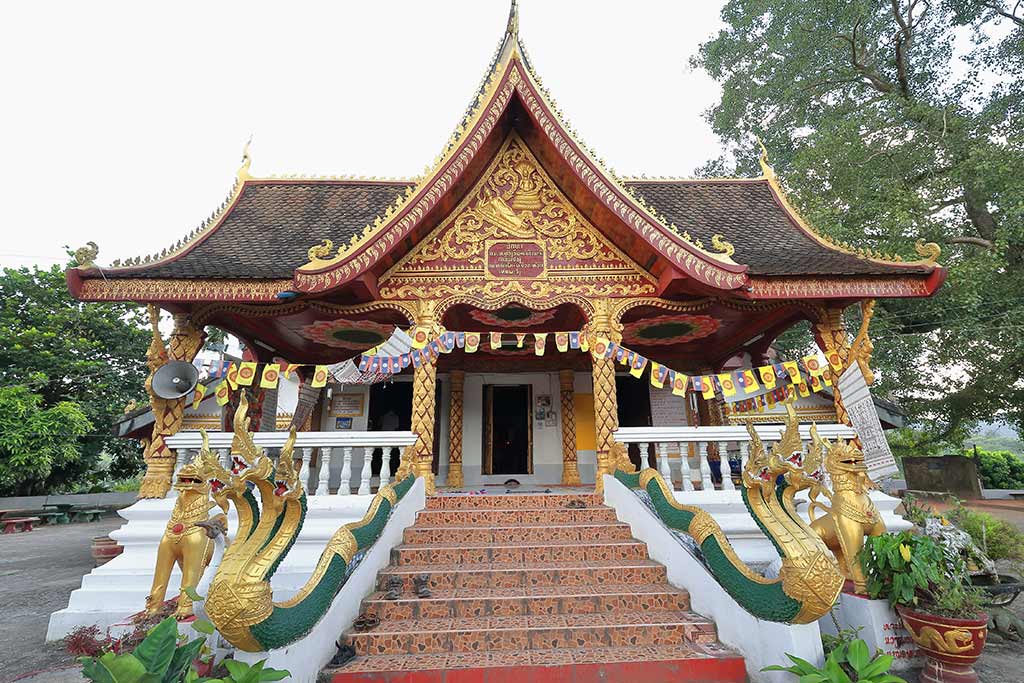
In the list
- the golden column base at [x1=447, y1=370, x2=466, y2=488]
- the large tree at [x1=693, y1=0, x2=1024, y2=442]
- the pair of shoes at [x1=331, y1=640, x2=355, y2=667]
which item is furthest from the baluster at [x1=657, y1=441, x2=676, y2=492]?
the large tree at [x1=693, y1=0, x2=1024, y2=442]

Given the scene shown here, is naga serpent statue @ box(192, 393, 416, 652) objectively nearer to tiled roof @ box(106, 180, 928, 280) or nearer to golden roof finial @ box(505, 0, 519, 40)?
tiled roof @ box(106, 180, 928, 280)

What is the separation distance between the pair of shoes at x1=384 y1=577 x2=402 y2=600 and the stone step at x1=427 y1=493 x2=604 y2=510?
1380 mm

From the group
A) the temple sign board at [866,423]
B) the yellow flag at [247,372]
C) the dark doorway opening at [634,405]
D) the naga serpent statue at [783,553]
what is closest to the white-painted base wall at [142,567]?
the yellow flag at [247,372]

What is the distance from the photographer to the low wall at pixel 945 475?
16438 mm

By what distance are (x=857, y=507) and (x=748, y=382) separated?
2822mm

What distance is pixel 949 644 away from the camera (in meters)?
3.15

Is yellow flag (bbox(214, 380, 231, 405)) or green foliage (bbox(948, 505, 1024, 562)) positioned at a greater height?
yellow flag (bbox(214, 380, 231, 405))

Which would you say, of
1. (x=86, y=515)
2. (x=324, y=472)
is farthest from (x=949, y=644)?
(x=86, y=515)

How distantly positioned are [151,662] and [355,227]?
274 inches

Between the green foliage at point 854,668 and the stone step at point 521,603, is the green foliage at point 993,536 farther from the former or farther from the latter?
the stone step at point 521,603

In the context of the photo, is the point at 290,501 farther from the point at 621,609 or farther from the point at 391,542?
the point at 621,609

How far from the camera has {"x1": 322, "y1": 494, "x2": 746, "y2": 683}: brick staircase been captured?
10.3ft

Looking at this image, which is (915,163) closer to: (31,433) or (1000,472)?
(1000,472)

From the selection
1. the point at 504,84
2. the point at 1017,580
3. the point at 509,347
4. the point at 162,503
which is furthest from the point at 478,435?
the point at 1017,580
